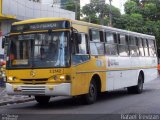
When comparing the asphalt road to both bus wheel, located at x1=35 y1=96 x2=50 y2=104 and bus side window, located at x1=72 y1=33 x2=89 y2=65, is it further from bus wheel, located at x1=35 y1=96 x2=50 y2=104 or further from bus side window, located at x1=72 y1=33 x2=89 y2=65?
bus side window, located at x1=72 y1=33 x2=89 y2=65

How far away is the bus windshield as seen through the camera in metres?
14.7

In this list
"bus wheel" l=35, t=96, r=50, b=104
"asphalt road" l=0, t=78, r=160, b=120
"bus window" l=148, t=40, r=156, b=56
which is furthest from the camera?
"bus window" l=148, t=40, r=156, b=56

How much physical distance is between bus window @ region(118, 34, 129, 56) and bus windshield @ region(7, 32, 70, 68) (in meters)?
5.28

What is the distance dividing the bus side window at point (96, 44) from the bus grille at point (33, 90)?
8.73 feet

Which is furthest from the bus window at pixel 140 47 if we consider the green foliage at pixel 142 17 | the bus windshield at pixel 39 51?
the green foliage at pixel 142 17

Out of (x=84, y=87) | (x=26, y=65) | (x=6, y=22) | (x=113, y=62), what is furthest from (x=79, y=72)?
(x=6, y=22)

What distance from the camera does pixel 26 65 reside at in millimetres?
15023

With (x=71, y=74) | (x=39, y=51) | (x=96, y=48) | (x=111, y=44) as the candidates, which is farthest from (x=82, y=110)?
(x=111, y=44)

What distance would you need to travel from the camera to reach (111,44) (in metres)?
18.5

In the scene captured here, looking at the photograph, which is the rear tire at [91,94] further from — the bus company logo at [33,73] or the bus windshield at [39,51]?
the bus company logo at [33,73]

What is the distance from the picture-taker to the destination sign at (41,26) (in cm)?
1495

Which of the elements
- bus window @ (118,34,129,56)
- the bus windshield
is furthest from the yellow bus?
bus window @ (118,34,129,56)

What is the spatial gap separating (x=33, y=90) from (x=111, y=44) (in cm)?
494

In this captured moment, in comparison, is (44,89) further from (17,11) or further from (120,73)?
(17,11)
